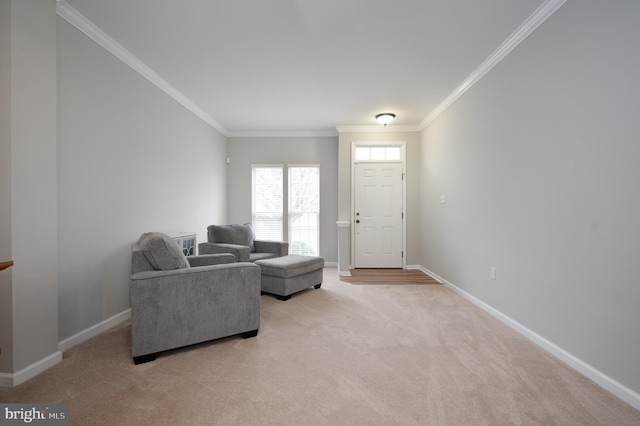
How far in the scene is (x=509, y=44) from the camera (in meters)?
2.83

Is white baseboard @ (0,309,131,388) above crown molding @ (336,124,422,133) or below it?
below

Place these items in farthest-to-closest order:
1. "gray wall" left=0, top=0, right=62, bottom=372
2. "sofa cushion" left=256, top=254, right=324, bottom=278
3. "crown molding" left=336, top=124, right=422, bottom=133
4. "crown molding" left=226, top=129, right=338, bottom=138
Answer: "crown molding" left=226, top=129, right=338, bottom=138 < "crown molding" left=336, top=124, right=422, bottom=133 < "sofa cushion" left=256, top=254, right=324, bottom=278 < "gray wall" left=0, top=0, right=62, bottom=372

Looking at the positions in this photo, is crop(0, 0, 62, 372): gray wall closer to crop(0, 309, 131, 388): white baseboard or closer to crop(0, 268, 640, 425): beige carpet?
crop(0, 309, 131, 388): white baseboard

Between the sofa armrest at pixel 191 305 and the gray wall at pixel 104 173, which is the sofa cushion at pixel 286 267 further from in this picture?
the gray wall at pixel 104 173

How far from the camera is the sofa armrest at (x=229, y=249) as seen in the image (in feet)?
12.6

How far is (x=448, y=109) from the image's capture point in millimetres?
4359

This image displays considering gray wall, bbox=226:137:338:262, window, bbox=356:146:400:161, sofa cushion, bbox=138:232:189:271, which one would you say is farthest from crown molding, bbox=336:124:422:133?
sofa cushion, bbox=138:232:189:271

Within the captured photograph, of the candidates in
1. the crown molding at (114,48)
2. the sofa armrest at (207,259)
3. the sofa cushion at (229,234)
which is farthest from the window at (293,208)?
the sofa armrest at (207,259)

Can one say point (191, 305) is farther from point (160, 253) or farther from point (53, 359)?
point (53, 359)

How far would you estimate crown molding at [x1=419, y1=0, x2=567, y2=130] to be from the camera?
2.34m

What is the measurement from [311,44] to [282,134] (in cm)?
322

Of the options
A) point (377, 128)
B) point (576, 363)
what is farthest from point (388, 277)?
point (576, 363)

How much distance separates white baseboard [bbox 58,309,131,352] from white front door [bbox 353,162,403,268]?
3.83 m

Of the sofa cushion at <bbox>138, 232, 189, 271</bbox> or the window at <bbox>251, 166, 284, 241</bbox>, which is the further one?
the window at <bbox>251, 166, 284, 241</bbox>
